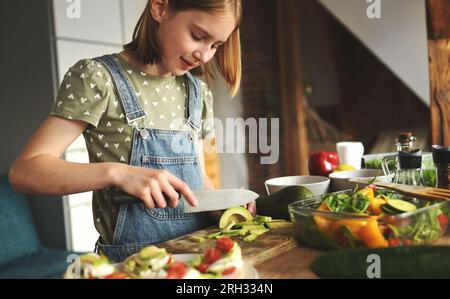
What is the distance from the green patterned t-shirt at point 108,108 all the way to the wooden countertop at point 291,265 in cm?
49

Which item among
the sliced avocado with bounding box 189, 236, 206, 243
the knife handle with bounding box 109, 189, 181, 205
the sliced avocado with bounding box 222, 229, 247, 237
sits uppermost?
the knife handle with bounding box 109, 189, 181, 205

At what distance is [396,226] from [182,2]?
0.71 m

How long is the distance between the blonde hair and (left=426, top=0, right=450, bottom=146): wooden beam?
0.86 metres

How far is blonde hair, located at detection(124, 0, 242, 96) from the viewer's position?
1.13m

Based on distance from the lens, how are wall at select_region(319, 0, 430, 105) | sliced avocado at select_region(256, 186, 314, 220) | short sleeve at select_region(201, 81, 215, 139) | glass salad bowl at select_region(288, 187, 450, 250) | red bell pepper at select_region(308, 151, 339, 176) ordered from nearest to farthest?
glass salad bowl at select_region(288, 187, 450, 250) → sliced avocado at select_region(256, 186, 314, 220) → short sleeve at select_region(201, 81, 215, 139) → red bell pepper at select_region(308, 151, 339, 176) → wall at select_region(319, 0, 430, 105)

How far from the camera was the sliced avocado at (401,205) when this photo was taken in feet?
2.74

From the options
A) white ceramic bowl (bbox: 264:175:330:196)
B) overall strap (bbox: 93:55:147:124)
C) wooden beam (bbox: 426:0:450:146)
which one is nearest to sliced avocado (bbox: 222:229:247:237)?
white ceramic bowl (bbox: 264:175:330:196)

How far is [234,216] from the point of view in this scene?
112 centimetres

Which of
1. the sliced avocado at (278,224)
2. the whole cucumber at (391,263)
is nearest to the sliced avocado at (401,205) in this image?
the whole cucumber at (391,263)

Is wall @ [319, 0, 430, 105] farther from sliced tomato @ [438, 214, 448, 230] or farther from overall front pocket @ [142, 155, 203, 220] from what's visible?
sliced tomato @ [438, 214, 448, 230]

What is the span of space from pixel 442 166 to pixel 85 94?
Result: 0.84 m

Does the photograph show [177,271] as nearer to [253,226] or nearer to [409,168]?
[253,226]

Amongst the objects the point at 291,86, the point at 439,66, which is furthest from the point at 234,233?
the point at 291,86

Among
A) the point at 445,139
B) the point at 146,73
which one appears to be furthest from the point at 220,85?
the point at 146,73
